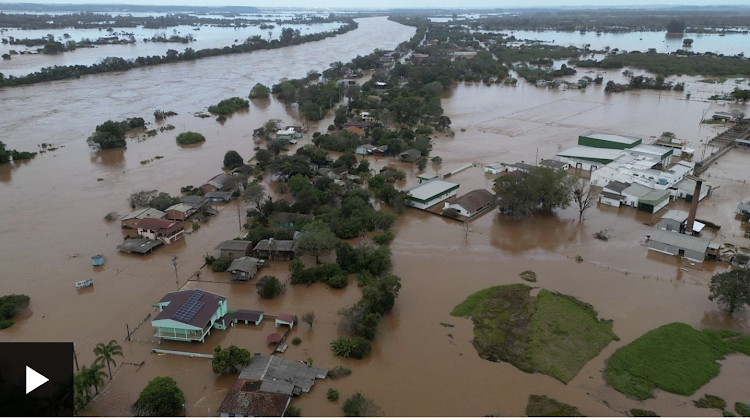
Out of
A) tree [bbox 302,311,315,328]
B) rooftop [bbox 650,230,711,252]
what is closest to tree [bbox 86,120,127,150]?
tree [bbox 302,311,315,328]

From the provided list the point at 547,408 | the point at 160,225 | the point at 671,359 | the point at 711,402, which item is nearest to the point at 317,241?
the point at 160,225

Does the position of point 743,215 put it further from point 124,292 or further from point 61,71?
point 61,71

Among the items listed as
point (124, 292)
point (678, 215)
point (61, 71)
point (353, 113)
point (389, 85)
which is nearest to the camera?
point (124, 292)

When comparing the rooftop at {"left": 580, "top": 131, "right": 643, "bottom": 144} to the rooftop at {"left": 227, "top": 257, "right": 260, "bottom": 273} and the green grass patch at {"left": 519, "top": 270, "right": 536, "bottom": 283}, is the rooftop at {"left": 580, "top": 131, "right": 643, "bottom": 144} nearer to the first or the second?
the green grass patch at {"left": 519, "top": 270, "right": 536, "bottom": 283}

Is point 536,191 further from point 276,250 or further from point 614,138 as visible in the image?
point 614,138

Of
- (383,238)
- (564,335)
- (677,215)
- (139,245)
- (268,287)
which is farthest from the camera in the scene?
(677,215)

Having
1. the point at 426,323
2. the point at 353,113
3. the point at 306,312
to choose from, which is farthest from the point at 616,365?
the point at 353,113
